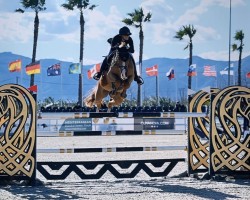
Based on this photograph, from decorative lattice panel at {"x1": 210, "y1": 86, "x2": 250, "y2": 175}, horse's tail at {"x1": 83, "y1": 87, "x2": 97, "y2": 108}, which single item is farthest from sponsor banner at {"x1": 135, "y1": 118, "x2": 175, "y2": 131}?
decorative lattice panel at {"x1": 210, "y1": 86, "x2": 250, "y2": 175}

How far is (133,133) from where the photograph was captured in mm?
8305

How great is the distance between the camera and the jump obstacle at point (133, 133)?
748 cm

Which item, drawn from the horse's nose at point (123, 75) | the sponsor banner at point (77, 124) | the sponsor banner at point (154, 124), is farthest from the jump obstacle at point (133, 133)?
the sponsor banner at point (77, 124)

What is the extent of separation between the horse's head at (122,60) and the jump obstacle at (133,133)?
1670mm

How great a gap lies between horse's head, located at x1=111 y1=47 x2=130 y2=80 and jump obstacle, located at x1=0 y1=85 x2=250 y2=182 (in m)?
1.67

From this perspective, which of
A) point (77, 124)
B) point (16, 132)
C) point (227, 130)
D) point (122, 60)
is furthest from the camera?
point (77, 124)

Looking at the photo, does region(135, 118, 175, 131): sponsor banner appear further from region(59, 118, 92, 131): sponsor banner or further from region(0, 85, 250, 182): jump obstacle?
region(0, 85, 250, 182): jump obstacle

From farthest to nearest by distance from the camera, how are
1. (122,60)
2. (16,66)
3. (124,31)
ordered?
1. (16,66)
2. (124,31)
3. (122,60)

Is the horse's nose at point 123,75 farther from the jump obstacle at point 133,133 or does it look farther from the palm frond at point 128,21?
the palm frond at point 128,21

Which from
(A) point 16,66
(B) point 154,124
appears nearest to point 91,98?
(B) point 154,124

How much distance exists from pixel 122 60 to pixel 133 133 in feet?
6.31

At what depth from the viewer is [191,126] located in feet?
27.8

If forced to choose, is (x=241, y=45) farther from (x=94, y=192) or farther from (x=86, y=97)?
(x=94, y=192)

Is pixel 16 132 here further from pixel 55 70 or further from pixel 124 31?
pixel 55 70
